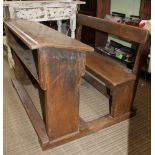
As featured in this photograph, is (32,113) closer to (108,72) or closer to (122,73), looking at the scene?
(108,72)

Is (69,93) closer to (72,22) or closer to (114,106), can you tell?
(114,106)

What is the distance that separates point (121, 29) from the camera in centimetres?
180

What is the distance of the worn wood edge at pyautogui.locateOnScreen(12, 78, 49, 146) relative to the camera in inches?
59.7

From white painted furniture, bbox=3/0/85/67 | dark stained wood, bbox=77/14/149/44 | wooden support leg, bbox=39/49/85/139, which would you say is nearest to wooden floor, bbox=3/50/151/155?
wooden support leg, bbox=39/49/85/139

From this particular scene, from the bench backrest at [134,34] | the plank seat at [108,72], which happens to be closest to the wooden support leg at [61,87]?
the plank seat at [108,72]

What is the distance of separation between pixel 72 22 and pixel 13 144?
1678mm

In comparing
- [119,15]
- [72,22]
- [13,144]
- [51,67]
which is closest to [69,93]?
[51,67]

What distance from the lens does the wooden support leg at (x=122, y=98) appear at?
167cm

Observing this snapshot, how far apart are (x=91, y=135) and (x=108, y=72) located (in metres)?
0.54

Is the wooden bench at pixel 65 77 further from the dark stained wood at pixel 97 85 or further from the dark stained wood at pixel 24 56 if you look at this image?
the dark stained wood at pixel 97 85

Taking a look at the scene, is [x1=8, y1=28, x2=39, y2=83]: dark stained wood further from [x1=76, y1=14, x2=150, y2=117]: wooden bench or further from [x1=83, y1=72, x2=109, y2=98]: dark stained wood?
[x1=83, y1=72, x2=109, y2=98]: dark stained wood

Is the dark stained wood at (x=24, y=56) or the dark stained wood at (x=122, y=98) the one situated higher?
the dark stained wood at (x=24, y=56)

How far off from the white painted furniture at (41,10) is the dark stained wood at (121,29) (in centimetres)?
36

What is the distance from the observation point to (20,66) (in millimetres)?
2316
